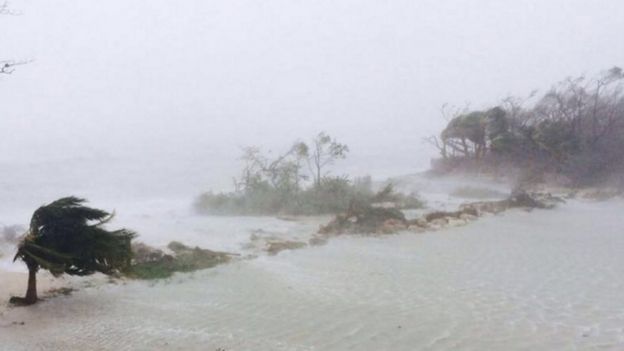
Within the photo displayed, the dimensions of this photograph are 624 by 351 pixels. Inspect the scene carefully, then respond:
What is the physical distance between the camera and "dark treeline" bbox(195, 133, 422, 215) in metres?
23.7

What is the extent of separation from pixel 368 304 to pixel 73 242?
5511 millimetres

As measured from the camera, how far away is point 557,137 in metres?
32.1

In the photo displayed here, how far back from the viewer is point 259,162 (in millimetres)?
28000

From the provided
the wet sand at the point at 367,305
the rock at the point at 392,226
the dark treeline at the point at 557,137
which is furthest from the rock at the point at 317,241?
the dark treeline at the point at 557,137

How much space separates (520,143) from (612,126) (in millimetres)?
5223

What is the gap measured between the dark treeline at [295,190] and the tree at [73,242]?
43.5 ft

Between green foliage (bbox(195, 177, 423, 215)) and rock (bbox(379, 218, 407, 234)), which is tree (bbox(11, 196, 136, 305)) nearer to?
rock (bbox(379, 218, 407, 234))

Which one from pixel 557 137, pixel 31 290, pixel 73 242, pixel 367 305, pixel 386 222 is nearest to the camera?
pixel 367 305

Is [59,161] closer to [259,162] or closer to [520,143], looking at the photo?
[259,162]

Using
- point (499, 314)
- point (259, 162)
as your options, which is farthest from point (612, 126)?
point (499, 314)

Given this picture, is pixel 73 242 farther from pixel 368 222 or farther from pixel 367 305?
pixel 368 222

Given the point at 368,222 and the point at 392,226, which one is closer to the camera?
the point at 392,226

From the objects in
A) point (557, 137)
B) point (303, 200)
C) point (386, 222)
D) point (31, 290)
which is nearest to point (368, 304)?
point (31, 290)

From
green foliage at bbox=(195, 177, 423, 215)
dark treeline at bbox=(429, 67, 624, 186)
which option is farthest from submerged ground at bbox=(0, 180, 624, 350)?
dark treeline at bbox=(429, 67, 624, 186)
